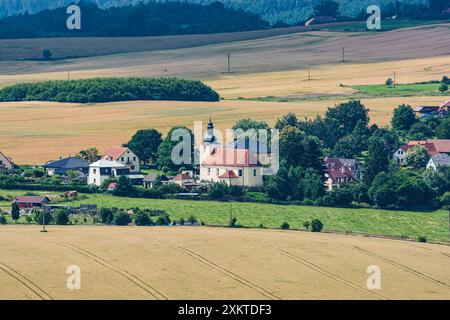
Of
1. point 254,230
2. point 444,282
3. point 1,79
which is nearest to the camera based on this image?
point 444,282

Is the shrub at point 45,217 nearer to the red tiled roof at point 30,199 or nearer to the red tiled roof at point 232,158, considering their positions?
the red tiled roof at point 30,199

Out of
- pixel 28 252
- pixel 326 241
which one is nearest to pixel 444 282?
pixel 326 241

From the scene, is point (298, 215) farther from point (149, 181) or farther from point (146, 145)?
point (146, 145)

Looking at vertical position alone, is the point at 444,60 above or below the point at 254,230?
above

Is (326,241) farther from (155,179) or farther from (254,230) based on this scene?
(155,179)

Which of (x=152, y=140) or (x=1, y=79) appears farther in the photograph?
(x=1, y=79)

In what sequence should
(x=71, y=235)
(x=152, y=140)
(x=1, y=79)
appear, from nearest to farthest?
(x=71, y=235), (x=152, y=140), (x=1, y=79)

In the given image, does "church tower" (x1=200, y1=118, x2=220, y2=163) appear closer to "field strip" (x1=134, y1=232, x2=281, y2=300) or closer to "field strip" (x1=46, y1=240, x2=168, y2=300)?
"field strip" (x1=134, y1=232, x2=281, y2=300)

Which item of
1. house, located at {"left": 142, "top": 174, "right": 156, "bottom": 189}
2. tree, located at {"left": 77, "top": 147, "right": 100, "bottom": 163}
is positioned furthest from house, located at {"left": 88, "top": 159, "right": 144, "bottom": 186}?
tree, located at {"left": 77, "top": 147, "right": 100, "bottom": 163}
